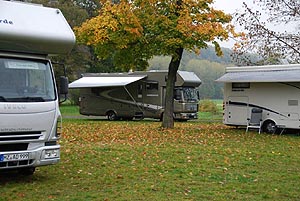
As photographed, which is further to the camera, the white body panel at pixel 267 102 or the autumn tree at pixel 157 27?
the white body panel at pixel 267 102

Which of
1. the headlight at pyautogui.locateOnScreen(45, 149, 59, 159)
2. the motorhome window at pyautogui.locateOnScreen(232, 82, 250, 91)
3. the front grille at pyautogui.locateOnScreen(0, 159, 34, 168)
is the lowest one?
the front grille at pyautogui.locateOnScreen(0, 159, 34, 168)

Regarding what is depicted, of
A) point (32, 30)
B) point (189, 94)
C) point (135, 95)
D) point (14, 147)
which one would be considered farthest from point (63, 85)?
point (135, 95)

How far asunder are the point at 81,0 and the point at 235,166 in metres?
46.1

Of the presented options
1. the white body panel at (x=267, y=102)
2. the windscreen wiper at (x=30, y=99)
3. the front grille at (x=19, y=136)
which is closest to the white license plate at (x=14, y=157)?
the front grille at (x=19, y=136)

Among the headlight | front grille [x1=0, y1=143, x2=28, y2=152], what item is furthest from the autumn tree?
front grille [x1=0, y1=143, x2=28, y2=152]

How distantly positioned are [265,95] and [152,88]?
10.4 metres

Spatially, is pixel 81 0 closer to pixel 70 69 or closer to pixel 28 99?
pixel 70 69

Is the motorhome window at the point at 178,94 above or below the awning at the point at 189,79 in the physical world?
below

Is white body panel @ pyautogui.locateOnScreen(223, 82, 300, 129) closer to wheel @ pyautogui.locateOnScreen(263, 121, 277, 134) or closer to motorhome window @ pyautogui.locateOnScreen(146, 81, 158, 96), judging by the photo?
wheel @ pyautogui.locateOnScreen(263, 121, 277, 134)

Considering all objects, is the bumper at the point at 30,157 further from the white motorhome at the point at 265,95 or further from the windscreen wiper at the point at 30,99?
the white motorhome at the point at 265,95

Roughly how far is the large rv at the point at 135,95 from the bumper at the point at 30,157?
20278mm

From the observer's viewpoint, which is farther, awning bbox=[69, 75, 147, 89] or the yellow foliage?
awning bbox=[69, 75, 147, 89]

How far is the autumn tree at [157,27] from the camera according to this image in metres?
18.6

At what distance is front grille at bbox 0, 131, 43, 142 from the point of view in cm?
780
